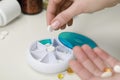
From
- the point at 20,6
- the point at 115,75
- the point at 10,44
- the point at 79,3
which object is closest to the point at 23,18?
the point at 20,6

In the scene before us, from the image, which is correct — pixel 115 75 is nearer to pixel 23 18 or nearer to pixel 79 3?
pixel 79 3

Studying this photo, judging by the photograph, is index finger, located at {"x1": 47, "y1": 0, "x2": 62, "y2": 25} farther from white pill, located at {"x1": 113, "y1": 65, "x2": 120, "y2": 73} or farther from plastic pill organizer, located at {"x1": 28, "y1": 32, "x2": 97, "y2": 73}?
white pill, located at {"x1": 113, "y1": 65, "x2": 120, "y2": 73}

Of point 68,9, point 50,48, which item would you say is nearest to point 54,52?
point 50,48

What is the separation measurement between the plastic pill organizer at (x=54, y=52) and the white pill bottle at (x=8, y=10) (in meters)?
0.16

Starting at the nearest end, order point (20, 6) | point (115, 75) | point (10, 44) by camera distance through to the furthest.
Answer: point (115, 75)
point (10, 44)
point (20, 6)

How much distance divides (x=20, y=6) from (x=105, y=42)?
31 cm

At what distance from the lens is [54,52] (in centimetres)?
68

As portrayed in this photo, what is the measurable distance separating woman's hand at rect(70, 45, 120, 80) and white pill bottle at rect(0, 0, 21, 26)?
27cm

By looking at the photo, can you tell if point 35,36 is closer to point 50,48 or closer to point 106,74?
point 50,48

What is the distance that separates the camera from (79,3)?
685 mm

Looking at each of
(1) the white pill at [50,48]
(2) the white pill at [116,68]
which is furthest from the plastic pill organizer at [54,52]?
(2) the white pill at [116,68]

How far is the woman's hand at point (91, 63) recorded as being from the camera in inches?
23.5

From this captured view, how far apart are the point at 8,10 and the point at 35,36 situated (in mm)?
120

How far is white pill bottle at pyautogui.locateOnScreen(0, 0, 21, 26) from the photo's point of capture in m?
0.80
